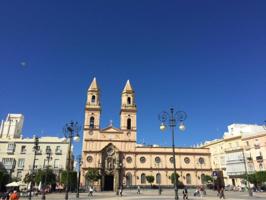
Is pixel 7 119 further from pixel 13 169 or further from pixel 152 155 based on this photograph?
pixel 152 155

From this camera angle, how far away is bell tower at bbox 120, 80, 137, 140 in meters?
64.6

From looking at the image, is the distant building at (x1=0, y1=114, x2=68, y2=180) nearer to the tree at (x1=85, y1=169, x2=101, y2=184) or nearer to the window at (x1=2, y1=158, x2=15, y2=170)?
the window at (x1=2, y1=158, x2=15, y2=170)

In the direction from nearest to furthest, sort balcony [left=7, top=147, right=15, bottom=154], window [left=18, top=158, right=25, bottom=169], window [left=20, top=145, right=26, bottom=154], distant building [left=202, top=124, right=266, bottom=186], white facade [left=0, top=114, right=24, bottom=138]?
distant building [left=202, top=124, right=266, bottom=186] < window [left=18, top=158, right=25, bottom=169] < balcony [left=7, top=147, right=15, bottom=154] < window [left=20, top=145, right=26, bottom=154] < white facade [left=0, top=114, right=24, bottom=138]

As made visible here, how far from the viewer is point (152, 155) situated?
6375cm

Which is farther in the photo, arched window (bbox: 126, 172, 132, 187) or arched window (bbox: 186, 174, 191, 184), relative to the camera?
arched window (bbox: 186, 174, 191, 184)

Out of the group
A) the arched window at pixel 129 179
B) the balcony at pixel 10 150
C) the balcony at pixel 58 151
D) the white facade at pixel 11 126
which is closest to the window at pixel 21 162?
the balcony at pixel 10 150

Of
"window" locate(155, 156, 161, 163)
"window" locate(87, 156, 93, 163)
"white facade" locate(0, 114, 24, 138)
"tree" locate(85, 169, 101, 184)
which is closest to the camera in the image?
"tree" locate(85, 169, 101, 184)

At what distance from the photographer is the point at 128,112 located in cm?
6606

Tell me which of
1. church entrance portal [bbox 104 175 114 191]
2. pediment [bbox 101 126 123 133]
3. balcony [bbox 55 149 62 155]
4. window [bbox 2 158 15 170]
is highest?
pediment [bbox 101 126 123 133]

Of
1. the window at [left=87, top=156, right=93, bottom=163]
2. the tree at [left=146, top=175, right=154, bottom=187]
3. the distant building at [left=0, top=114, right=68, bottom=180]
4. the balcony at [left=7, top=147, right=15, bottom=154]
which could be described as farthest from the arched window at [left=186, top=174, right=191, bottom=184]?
the balcony at [left=7, top=147, right=15, bottom=154]

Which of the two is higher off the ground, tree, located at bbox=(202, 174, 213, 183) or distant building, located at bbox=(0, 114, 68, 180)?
distant building, located at bbox=(0, 114, 68, 180)

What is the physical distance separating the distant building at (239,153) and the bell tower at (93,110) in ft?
108

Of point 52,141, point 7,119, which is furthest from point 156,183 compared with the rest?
point 7,119

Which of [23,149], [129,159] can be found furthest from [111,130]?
[23,149]
